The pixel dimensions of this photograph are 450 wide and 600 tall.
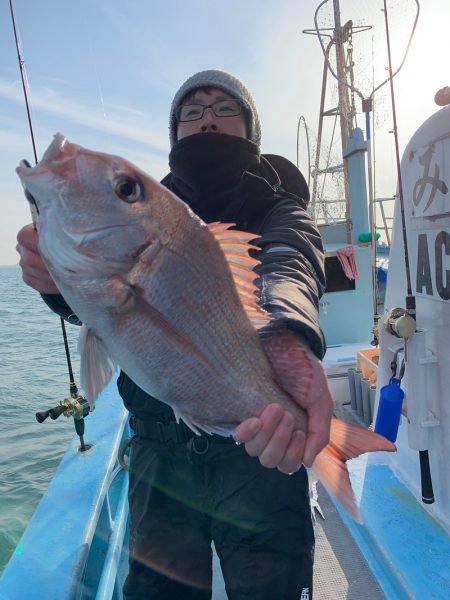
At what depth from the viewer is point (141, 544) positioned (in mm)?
1807

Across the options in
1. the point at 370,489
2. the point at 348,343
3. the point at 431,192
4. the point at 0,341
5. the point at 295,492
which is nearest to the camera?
the point at 295,492

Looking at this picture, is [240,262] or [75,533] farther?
[75,533]

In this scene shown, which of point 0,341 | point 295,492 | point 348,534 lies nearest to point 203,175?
point 295,492

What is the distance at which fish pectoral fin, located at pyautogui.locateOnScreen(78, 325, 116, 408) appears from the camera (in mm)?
1210

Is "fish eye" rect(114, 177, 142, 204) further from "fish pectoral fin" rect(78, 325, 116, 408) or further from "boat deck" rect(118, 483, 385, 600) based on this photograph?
"boat deck" rect(118, 483, 385, 600)

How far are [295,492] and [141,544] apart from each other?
0.68 metres

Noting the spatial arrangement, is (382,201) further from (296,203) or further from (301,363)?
(301,363)

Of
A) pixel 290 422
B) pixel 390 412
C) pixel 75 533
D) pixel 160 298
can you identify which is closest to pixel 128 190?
pixel 160 298

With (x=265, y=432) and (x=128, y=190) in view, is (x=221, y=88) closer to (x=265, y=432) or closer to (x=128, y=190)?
(x=128, y=190)

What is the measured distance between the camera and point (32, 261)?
1.36 metres

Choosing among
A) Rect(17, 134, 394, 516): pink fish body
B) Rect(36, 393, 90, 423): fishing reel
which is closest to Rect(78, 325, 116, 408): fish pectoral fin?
Rect(17, 134, 394, 516): pink fish body

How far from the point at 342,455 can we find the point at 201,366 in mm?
511

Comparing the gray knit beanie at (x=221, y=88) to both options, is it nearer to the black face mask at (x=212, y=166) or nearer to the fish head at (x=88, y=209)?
the black face mask at (x=212, y=166)

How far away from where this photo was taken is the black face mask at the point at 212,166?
6.63ft
